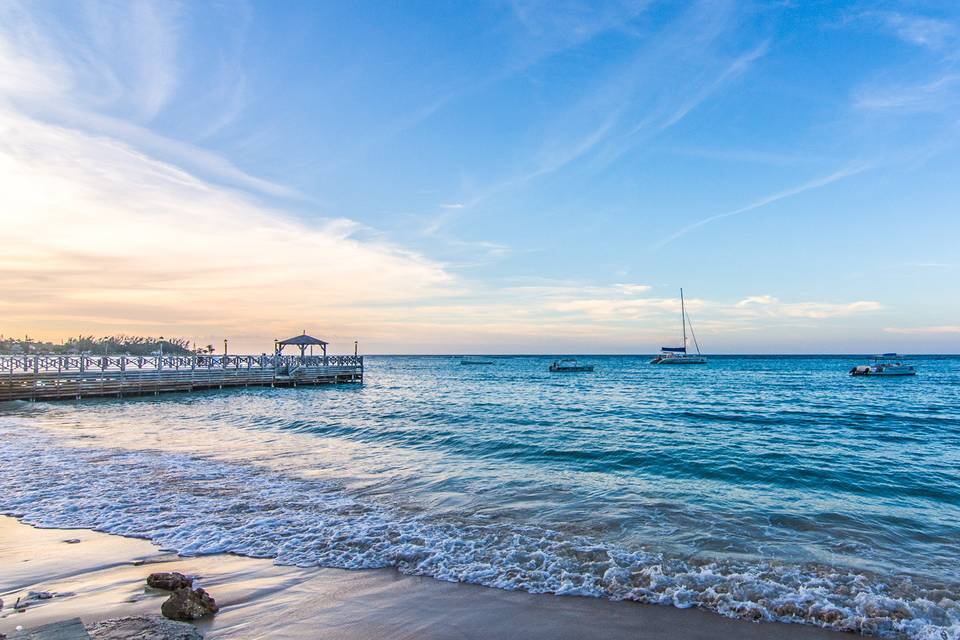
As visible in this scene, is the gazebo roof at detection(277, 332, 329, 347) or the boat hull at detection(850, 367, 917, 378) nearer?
the gazebo roof at detection(277, 332, 329, 347)

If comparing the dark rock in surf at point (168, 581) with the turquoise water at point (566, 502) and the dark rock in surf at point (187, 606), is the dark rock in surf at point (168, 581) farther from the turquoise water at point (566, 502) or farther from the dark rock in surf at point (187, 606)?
the turquoise water at point (566, 502)

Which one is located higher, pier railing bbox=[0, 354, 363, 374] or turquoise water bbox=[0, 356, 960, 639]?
pier railing bbox=[0, 354, 363, 374]

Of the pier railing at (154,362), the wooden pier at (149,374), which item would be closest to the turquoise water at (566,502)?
the wooden pier at (149,374)

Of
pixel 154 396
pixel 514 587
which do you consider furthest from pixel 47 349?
pixel 514 587

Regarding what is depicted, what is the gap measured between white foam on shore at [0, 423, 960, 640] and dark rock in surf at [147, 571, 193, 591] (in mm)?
1321

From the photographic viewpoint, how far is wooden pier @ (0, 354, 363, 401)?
31.8 metres

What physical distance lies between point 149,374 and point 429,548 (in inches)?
→ 1537

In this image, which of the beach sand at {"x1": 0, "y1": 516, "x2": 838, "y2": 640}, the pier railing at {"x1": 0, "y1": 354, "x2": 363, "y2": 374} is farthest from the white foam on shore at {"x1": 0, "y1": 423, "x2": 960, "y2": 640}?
the pier railing at {"x1": 0, "y1": 354, "x2": 363, "y2": 374}

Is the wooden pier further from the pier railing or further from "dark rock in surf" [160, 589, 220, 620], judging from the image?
"dark rock in surf" [160, 589, 220, 620]

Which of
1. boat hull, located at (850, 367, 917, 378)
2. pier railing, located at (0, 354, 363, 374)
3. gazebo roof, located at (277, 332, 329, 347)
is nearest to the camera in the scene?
pier railing, located at (0, 354, 363, 374)

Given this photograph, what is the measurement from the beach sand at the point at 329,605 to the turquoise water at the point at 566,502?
1.05ft

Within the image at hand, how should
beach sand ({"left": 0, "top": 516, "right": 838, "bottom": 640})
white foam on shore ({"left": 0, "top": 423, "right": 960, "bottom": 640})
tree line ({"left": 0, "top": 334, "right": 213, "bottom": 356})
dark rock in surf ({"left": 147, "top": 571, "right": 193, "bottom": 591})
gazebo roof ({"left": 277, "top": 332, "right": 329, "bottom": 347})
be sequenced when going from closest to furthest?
beach sand ({"left": 0, "top": 516, "right": 838, "bottom": 640}), white foam on shore ({"left": 0, "top": 423, "right": 960, "bottom": 640}), dark rock in surf ({"left": 147, "top": 571, "right": 193, "bottom": 591}), gazebo roof ({"left": 277, "top": 332, "right": 329, "bottom": 347}), tree line ({"left": 0, "top": 334, "right": 213, "bottom": 356})

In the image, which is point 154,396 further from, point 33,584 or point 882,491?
point 882,491

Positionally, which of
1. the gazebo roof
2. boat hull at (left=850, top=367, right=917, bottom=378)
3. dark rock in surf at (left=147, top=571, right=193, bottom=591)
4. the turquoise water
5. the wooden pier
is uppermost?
the gazebo roof
